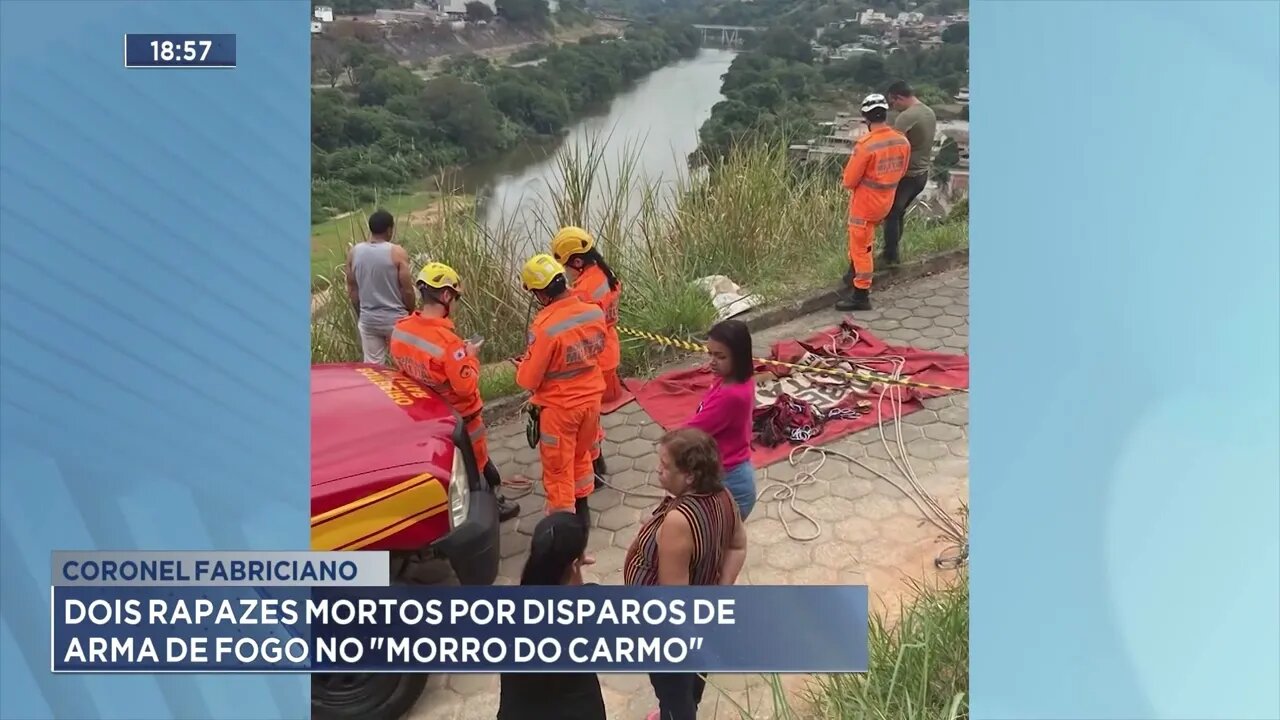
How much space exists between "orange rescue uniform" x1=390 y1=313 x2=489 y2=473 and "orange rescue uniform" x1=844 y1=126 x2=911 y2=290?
295 centimetres

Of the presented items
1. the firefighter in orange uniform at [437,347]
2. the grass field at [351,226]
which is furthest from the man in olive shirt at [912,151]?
the firefighter in orange uniform at [437,347]

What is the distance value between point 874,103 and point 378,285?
2.83m

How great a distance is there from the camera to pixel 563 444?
12.8ft

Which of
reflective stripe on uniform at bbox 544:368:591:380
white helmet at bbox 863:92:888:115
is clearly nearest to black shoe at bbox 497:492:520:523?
reflective stripe on uniform at bbox 544:368:591:380

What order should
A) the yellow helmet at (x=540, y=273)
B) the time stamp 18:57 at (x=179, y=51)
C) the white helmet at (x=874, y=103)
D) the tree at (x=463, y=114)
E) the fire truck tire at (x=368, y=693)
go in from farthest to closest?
the white helmet at (x=874, y=103) < the tree at (x=463, y=114) < the yellow helmet at (x=540, y=273) < the fire truck tire at (x=368, y=693) < the time stamp 18:57 at (x=179, y=51)

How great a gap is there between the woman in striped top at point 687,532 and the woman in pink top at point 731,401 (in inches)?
16.7

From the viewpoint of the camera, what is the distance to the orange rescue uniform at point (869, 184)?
566 cm

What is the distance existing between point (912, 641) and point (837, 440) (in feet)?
5.20

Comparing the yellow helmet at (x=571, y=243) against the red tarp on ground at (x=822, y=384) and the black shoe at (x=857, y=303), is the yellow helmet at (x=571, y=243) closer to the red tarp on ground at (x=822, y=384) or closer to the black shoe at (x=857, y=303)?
the red tarp on ground at (x=822, y=384)

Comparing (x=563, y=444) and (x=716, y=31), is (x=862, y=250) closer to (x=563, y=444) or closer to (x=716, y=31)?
(x=716, y=31)

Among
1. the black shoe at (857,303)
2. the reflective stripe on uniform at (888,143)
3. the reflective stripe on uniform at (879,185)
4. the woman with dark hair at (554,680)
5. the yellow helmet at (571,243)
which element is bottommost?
the woman with dark hair at (554,680)

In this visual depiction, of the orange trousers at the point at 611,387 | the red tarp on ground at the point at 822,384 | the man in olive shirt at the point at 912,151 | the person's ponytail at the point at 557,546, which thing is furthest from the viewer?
the man in olive shirt at the point at 912,151

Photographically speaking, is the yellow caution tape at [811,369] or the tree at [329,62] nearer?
the tree at [329,62]

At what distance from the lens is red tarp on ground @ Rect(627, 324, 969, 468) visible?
4.66 metres
